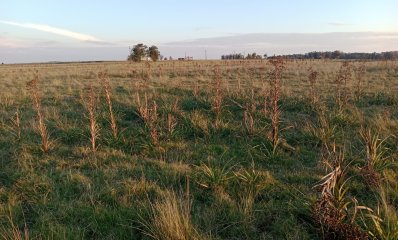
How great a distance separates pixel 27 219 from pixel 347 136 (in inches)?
202

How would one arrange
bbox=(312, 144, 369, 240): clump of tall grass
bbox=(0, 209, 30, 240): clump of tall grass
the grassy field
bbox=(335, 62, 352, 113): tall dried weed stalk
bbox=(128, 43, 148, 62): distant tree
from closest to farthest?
bbox=(312, 144, 369, 240): clump of tall grass < bbox=(0, 209, 30, 240): clump of tall grass < the grassy field < bbox=(335, 62, 352, 113): tall dried weed stalk < bbox=(128, 43, 148, 62): distant tree

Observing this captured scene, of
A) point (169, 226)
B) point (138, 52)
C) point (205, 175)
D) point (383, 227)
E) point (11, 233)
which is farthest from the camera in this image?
point (138, 52)

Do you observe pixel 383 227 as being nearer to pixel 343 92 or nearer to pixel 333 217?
pixel 333 217

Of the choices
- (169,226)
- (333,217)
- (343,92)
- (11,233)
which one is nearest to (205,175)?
(169,226)

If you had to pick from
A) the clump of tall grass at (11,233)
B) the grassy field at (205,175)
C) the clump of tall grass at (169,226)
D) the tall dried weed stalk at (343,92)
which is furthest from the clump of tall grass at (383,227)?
the tall dried weed stalk at (343,92)

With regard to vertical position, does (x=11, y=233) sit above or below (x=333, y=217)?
below

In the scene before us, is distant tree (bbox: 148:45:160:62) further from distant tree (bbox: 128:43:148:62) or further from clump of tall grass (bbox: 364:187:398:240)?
clump of tall grass (bbox: 364:187:398:240)

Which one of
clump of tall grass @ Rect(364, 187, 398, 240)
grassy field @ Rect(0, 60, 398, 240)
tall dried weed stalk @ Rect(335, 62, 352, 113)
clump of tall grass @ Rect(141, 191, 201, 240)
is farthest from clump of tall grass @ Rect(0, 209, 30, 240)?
tall dried weed stalk @ Rect(335, 62, 352, 113)

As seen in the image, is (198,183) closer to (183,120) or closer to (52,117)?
(183,120)

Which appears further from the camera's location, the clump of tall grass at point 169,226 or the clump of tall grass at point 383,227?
the clump of tall grass at point 169,226

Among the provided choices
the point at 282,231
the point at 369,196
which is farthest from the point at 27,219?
the point at 369,196

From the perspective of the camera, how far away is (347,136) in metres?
6.50

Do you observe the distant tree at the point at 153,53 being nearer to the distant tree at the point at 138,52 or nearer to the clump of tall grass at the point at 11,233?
the distant tree at the point at 138,52

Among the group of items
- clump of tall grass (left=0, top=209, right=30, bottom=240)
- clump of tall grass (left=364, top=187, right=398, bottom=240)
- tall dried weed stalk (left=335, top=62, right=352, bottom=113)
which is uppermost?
tall dried weed stalk (left=335, top=62, right=352, bottom=113)
